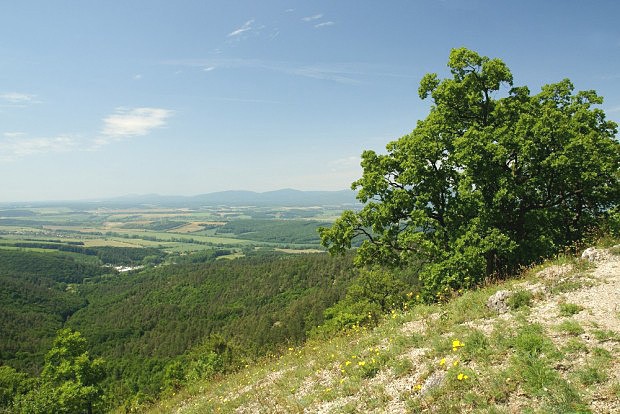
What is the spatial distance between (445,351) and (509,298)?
3439mm

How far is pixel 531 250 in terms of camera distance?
17078mm

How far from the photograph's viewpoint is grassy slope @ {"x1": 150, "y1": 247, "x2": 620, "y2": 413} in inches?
292

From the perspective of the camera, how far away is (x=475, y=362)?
29.3ft

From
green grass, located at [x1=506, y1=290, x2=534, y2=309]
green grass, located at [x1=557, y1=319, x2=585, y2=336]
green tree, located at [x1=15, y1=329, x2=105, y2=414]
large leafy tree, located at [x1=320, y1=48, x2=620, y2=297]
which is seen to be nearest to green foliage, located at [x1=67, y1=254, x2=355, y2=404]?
green tree, located at [x1=15, y1=329, x2=105, y2=414]

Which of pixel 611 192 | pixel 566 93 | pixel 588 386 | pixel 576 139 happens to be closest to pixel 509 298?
pixel 588 386

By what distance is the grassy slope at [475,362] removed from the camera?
741 centimetres

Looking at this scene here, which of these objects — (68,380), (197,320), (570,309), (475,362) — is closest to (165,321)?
(197,320)

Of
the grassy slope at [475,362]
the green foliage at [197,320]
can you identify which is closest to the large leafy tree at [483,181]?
the grassy slope at [475,362]

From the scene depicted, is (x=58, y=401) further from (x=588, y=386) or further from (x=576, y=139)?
(x=576, y=139)

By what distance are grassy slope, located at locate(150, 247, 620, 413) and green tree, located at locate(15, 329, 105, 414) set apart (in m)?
25.8

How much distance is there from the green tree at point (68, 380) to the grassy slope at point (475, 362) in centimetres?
2580

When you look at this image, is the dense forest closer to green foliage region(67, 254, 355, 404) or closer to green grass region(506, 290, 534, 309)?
green foliage region(67, 254, 355, 404)

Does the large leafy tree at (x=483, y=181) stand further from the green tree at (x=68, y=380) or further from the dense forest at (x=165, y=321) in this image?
the dense forest at (x=165, y=321)

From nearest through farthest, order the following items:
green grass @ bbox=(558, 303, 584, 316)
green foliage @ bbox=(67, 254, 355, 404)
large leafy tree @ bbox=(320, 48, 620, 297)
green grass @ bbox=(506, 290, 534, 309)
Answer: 1. green grass @ bbox=(558, 303, 584, 316)
2. green grass @ bbox=(506, 290, 534, 309)
3. large leafy tree @ bbox=(320, 48, 620, 297)
4. green foliage @ bbox=(67, 254, 355, 404)
